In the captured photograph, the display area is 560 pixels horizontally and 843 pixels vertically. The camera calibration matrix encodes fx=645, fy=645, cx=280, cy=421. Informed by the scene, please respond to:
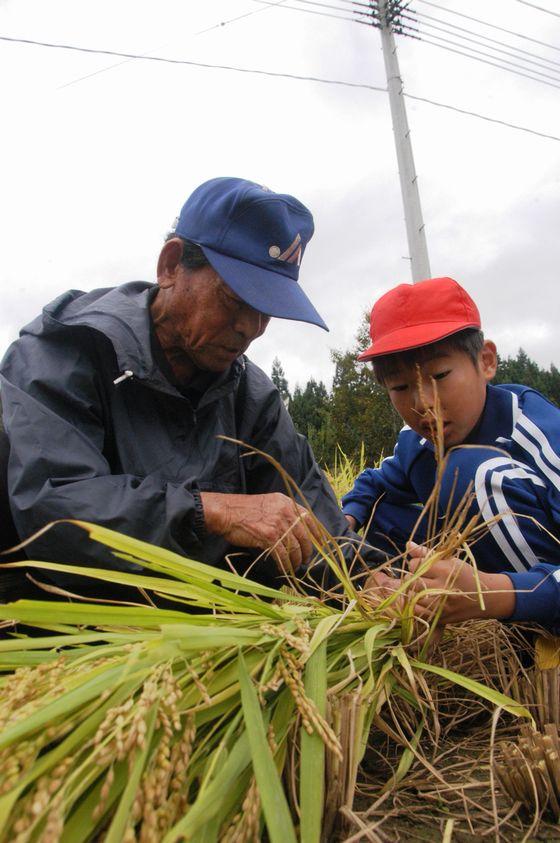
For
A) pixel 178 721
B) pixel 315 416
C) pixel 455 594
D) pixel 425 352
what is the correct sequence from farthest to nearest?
pixel 315 416, pixel 425 352, pixel 455 594, pixel 178 721

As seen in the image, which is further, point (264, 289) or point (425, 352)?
point (425, 352)

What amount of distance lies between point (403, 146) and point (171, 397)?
8.65 m

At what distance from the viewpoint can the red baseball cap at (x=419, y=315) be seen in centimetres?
178

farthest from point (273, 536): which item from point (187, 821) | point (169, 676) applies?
point (187, 821)

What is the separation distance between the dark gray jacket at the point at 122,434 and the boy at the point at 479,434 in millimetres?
405

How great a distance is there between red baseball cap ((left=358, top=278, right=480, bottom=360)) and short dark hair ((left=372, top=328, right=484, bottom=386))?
3cm

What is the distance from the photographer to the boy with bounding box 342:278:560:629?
1.45 m

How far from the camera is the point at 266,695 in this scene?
2.85 feet

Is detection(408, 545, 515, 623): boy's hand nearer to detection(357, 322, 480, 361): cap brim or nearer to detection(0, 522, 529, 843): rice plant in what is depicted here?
detection(0, 522, 529, 843): rice plant

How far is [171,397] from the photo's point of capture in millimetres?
1798

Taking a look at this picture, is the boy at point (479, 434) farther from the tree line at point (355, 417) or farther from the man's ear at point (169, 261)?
the tree line at point (355, 417)

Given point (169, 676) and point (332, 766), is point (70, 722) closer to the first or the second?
point (169, 676)

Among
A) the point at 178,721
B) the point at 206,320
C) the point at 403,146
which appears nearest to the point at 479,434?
the point at 206,320

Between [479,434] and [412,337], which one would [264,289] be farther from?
[479,434]
